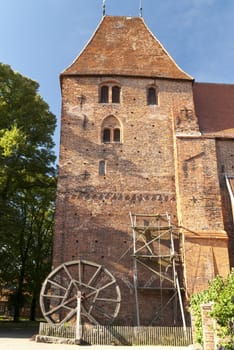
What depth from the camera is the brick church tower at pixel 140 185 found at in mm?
14062

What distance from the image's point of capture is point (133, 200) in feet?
51.2

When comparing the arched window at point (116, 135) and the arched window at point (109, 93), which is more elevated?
the arched window at point (109, 93)

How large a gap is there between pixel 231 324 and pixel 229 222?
7.72m

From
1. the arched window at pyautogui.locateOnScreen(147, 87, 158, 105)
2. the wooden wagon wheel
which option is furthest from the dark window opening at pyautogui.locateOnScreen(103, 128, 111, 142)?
the wooden wagon wheel

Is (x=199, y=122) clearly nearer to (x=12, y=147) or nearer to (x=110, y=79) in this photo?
(x=110, y=79)

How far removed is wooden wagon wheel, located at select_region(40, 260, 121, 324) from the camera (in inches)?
529

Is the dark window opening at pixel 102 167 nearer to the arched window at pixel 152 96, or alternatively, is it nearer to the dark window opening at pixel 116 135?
the dark window opening at pixel 116 135

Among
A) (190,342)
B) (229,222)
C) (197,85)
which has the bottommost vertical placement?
(190,342)

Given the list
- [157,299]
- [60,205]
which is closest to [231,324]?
[157,299]

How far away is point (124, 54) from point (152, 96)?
3.25 metres

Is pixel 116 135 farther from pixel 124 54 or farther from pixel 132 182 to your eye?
pixel 124 54

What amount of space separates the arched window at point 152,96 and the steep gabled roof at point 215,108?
2278 mm

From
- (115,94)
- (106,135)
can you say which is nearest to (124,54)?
(115,94)

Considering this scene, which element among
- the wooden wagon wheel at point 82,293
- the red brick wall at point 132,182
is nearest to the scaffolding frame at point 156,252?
the red brick wall at point 132,182
